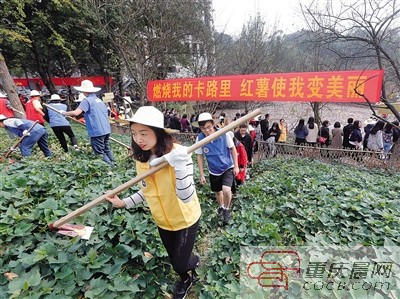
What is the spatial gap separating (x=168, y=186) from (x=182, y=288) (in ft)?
3.60

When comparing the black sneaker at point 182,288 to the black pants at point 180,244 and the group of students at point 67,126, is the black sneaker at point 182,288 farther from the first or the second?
the group of students at point 67,126

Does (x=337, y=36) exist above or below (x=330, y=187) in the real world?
above

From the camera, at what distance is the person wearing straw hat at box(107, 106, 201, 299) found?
5.95ft

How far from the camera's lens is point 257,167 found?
7395 mm

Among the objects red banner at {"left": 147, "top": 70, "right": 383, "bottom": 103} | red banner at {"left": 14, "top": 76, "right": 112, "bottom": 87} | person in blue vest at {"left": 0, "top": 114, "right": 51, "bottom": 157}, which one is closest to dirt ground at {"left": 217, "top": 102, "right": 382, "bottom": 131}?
red banner at {"left": 14, "top": 76, "right": 112, "bottom": 87}

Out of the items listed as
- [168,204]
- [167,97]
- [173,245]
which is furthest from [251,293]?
[167,97]

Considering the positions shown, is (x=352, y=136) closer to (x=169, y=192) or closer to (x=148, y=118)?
(x=169, y=192)

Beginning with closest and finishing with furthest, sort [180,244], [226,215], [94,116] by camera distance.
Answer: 1. [180,244]
2. [226,215]
3. [94,116]

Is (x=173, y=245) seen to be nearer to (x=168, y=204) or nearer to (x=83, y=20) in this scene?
(x=168, y=204)

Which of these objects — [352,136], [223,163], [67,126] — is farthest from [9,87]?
[352,136]

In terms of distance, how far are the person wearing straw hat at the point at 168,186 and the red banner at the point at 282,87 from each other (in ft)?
18.2

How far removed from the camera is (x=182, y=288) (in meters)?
2.39

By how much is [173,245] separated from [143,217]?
2.90 ft

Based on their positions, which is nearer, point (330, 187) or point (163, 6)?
point (330, 187)
